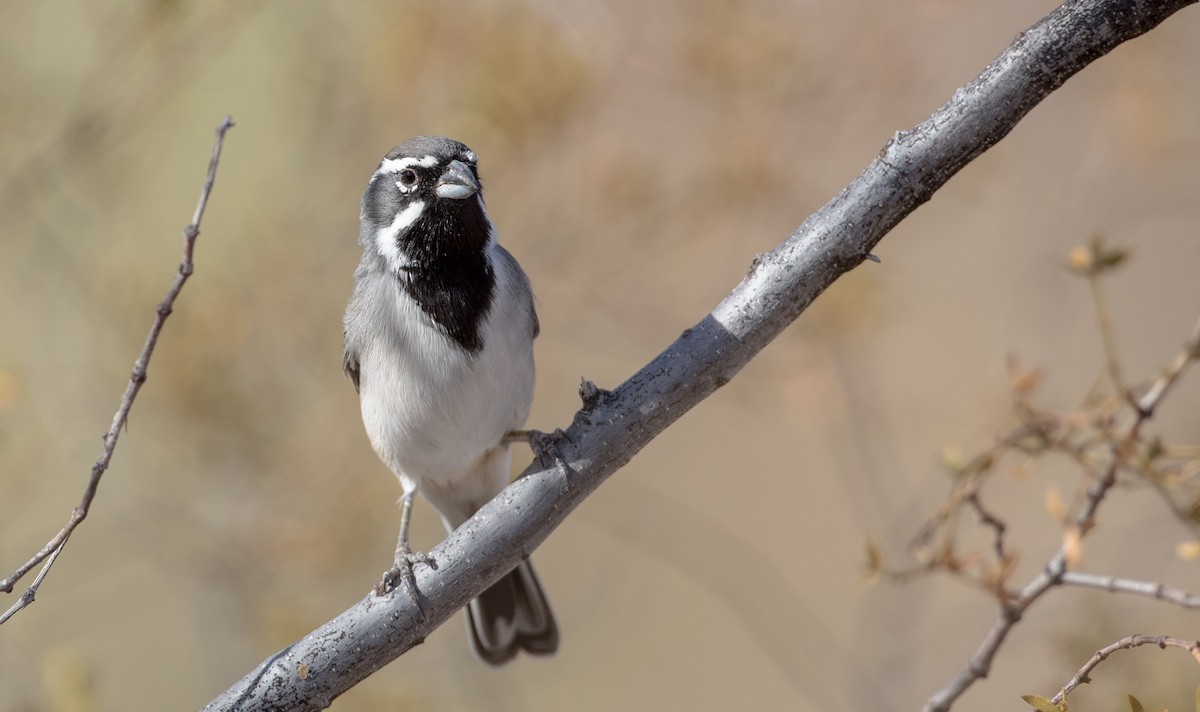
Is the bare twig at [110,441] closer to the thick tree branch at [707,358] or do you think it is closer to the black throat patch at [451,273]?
the thick tree branch at [707,358]

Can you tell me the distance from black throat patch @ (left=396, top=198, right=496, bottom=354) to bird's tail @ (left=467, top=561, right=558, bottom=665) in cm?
146

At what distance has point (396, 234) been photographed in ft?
13.1

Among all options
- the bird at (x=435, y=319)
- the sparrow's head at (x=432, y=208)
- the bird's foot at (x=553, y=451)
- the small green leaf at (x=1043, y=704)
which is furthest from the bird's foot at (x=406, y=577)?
the small green leaf at (x=1043, y=704)

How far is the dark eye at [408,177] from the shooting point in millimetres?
3953

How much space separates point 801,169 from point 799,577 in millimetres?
3717

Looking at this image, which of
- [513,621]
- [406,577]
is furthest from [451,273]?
[513,621]

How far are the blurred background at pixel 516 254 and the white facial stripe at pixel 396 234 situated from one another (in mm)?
1281

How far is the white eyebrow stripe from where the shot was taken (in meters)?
3.90

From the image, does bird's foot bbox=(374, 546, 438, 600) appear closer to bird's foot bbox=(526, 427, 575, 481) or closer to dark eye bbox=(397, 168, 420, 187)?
bird's foot bbox=(526, 427, 575, 481)

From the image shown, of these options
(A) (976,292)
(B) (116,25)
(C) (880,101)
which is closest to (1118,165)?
(C) (880,101)

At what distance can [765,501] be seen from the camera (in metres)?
8.63

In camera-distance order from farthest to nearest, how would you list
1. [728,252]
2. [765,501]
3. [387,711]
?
[765,501] < [728,252] < [387,711]

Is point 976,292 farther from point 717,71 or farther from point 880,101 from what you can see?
point 717,71

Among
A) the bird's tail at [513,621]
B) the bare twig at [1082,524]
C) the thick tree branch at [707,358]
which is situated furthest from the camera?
the bird's tail at [513,621]
